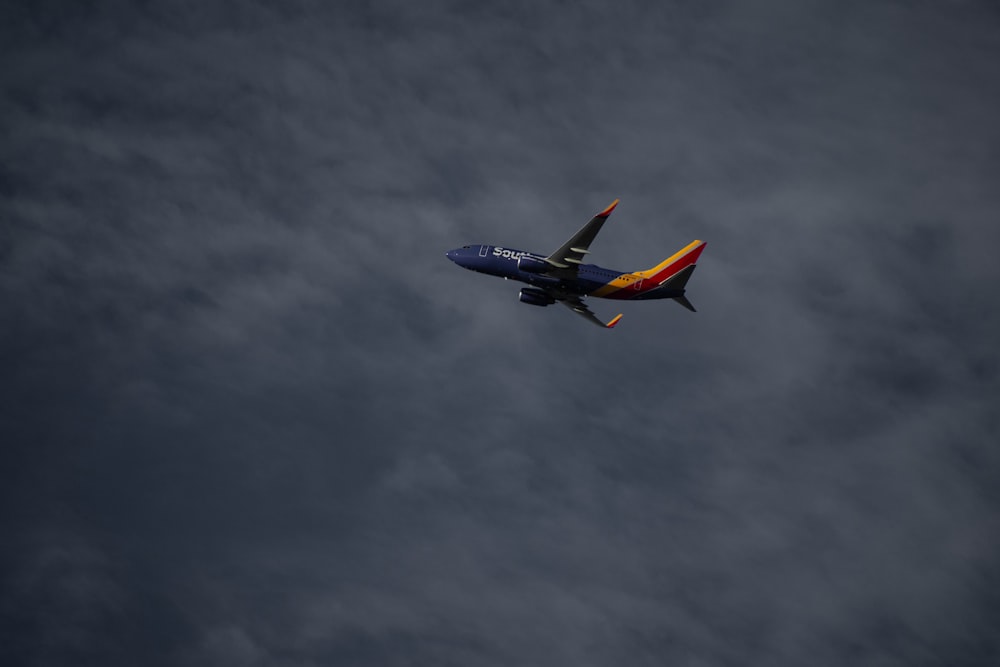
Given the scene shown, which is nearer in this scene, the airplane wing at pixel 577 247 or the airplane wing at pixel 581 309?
the airplane wing at pixel 577 247

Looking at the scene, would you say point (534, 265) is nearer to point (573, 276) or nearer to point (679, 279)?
point (573, 276)

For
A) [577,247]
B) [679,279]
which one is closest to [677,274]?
[679,279]

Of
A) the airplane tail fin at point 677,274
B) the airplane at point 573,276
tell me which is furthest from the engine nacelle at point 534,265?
the airplane tail fin at point 677,274

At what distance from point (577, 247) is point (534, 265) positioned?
822 centimetres

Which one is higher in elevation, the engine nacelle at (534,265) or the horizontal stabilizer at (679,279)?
the engine nacelle at (534,265)

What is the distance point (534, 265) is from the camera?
150375 millimetres

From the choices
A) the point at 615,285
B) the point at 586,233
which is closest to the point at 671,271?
the point at 615,285

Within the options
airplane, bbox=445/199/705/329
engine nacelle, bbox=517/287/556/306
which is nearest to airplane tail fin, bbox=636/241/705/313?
airplane, bbox=445/199/705/329

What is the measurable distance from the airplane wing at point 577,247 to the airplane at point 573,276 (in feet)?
0.43

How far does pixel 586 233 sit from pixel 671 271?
19.6m

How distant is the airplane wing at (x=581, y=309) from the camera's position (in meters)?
157

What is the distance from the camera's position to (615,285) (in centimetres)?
15350

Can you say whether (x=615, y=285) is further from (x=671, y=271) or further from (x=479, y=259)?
(x=479, y=259)

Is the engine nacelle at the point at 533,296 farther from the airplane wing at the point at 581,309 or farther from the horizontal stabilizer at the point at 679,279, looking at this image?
the horizontal stabilizer at the point at 679,279
